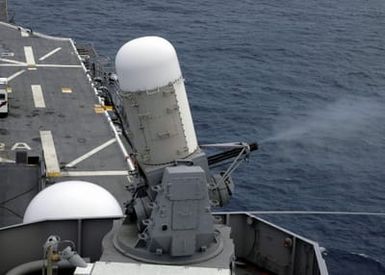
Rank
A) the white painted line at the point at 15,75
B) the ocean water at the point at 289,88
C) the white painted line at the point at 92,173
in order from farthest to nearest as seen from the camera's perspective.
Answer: the white painted line at the point at 15,75 → the ocean water at the point at 289,88 → the white painted line at the point at 92,173

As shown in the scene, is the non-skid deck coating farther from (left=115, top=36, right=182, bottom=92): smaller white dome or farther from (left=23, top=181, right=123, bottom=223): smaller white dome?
(left=115, top=36, right=182, bottom=92): smaller white dome

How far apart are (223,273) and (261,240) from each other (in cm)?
429

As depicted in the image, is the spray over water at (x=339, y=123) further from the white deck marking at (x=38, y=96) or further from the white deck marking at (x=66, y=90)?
the white deck marking at (x=38, y=96)

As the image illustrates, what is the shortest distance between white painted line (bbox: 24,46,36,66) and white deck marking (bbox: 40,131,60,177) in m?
13.9

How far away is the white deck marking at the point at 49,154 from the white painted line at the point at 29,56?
45.5 ft

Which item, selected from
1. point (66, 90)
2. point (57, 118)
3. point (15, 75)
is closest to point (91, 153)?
point (57, 118)

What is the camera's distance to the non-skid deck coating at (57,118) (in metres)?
33.8

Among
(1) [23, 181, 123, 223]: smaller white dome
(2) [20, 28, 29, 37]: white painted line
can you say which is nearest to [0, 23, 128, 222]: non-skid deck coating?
(2) [20, 28, 29, 37]: white painted line

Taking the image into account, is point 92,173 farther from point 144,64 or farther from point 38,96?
point 144,64

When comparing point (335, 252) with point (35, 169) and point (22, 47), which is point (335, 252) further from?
point (22, 47)

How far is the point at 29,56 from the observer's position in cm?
5228

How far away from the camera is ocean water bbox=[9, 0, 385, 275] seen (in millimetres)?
36750

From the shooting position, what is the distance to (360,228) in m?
34.7

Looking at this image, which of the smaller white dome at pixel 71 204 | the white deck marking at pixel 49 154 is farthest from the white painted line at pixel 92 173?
the smaller white dome at pixel 71 204
